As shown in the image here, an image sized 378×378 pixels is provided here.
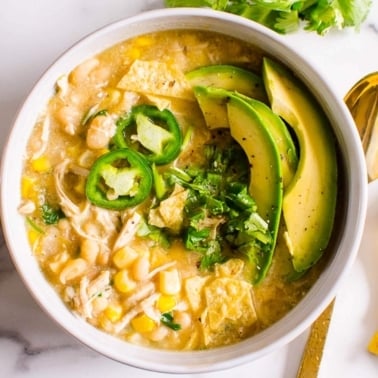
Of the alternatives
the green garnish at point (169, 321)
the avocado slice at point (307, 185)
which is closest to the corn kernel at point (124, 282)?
the green garnish at point (169, 321)

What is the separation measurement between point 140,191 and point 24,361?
794 mm

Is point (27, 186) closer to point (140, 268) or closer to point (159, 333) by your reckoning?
point (140, 268)

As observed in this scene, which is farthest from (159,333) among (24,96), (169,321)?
(24,96)

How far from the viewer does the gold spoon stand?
9.25ft

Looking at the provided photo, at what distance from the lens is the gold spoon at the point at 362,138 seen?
9.25 ft

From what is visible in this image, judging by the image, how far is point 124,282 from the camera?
8.36ft

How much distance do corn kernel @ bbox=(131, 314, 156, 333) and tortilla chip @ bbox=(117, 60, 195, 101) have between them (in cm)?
72

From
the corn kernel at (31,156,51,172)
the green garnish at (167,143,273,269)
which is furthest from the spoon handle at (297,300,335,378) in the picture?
the corn kernel at (31,156,51,172)

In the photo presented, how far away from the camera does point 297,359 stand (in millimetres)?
2900

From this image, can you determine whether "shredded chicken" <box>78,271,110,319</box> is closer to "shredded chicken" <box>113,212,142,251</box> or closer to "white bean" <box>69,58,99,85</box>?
"shredded chicken" <box>113,212,142,251</box>

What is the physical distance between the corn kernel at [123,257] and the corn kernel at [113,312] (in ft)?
0.42

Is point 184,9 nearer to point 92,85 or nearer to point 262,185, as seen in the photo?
point 92,85

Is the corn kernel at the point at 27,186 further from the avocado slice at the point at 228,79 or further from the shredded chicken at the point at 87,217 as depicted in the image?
the avocado slice at the point at 228,79

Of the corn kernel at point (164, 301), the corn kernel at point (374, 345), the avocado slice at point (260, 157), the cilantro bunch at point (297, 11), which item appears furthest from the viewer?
the corn kernel at point (374, 345)
